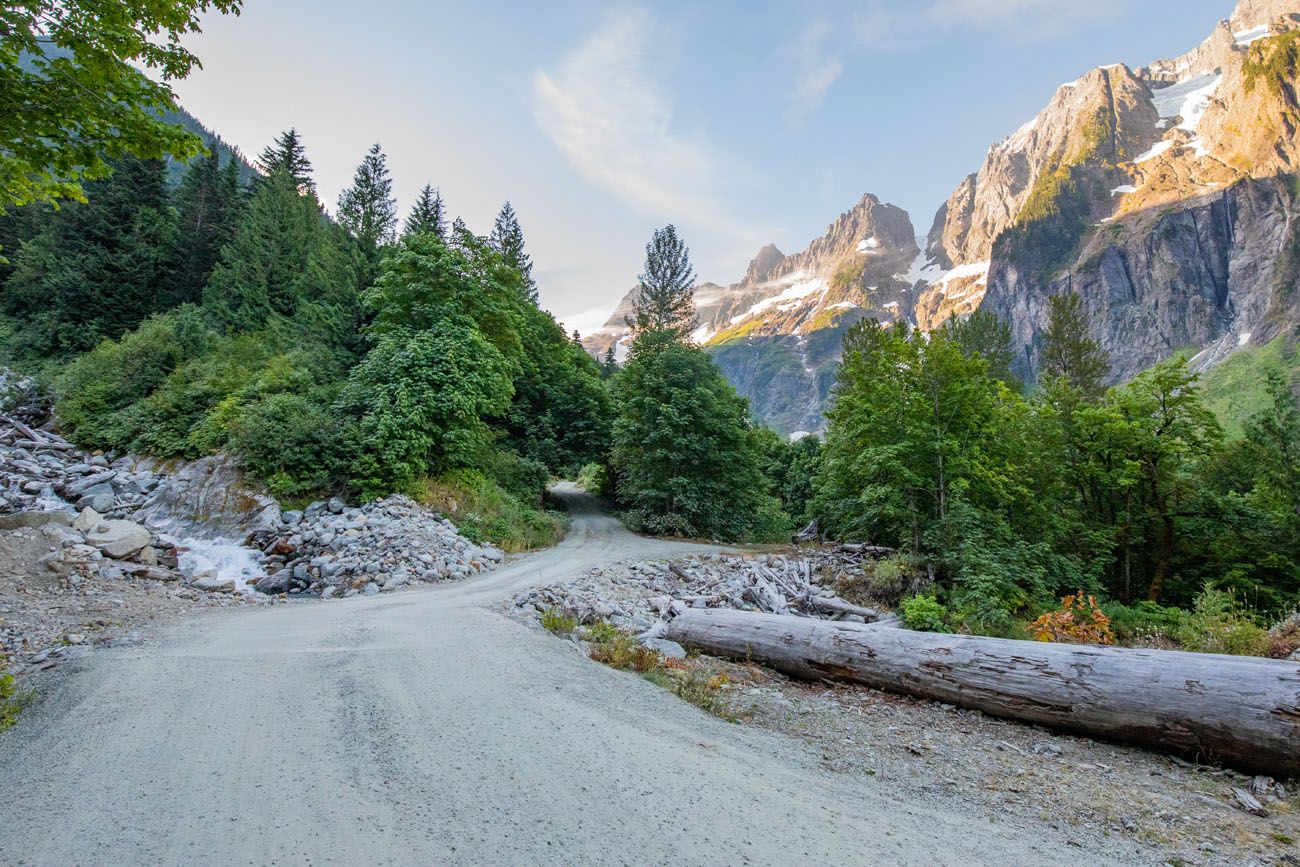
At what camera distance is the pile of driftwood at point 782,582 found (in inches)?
430

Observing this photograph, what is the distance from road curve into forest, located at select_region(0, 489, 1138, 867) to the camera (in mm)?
2602

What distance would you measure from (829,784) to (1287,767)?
12.1 ft

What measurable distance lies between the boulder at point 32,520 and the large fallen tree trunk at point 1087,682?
13.7m

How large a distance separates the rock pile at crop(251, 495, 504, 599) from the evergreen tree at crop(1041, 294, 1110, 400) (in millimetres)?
35456

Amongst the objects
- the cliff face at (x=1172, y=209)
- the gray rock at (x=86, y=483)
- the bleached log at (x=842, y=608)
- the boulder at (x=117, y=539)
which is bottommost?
the bleached log at (x=842, y=608)

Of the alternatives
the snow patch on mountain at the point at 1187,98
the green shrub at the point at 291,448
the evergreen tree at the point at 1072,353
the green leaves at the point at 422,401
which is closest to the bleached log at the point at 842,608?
the green leaves at the point at 422,401

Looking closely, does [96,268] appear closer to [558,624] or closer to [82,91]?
[82,91]

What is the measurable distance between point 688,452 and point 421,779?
733 inches

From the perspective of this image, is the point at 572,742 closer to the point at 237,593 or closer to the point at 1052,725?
the point at 1052,725

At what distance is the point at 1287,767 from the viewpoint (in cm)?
399

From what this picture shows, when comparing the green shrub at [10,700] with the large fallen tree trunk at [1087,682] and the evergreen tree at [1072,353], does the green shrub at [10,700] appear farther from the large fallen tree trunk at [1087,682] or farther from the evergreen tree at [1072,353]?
the evergreen tree at [1072,353]

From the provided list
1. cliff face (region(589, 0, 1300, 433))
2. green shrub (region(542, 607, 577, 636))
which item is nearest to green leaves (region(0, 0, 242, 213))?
green shrub (region(542, 607, 577, 636))

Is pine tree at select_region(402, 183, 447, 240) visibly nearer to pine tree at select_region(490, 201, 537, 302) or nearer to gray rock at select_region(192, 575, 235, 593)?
pine tree at select_region(490, 201, 537, 302)

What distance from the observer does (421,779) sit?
325cm
